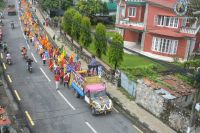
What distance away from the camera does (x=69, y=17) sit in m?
47.3

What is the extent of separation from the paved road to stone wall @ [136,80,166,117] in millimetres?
2272

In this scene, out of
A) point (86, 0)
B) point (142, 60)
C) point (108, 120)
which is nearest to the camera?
point (108, 120)

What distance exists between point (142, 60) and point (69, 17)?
12.9m

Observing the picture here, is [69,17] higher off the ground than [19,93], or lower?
higher

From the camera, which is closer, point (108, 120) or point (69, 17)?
point (108, 120)

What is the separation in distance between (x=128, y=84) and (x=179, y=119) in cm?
737

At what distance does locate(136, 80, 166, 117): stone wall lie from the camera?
80.6ft

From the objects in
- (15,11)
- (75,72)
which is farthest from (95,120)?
(15,11)

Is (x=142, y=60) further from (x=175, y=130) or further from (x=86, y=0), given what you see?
(x=86, y=0)

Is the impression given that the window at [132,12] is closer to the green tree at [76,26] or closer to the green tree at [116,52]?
the green tree at [76,26]

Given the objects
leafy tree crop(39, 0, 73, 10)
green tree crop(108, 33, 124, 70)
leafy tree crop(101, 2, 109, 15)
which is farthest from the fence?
leafy tree crop(39, 0, 73, 10)

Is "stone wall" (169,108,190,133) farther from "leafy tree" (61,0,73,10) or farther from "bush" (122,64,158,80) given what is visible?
"leafy tree" (61,0,73,10)

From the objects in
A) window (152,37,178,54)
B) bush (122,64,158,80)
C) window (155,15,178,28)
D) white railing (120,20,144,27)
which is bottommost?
bush (122,64,158,80)

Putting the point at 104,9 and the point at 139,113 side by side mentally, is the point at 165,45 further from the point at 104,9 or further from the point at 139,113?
the point at 104,9
